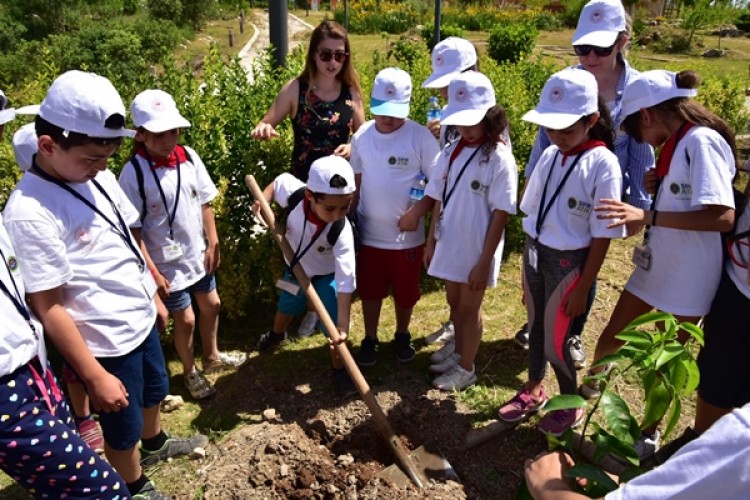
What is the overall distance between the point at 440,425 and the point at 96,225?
86.1 inches

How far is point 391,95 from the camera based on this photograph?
354cm

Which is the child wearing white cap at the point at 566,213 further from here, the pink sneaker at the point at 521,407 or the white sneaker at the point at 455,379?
the white sneaker at the point at 455,379

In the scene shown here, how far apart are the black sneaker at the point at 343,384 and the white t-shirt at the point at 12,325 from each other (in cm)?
195

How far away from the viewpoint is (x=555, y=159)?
3.11m

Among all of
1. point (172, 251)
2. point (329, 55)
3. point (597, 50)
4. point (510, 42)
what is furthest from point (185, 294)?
point (510, 42)

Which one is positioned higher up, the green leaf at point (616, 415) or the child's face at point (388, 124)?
the child's face at point (388, 124)

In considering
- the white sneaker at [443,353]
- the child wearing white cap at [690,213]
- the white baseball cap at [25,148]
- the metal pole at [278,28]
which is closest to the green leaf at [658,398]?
the child wearing white cap at [690,213]

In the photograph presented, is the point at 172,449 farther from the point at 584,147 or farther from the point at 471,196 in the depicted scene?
the point at 584,147

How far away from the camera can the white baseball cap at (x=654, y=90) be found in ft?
9.12

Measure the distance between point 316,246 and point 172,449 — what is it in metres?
1.41

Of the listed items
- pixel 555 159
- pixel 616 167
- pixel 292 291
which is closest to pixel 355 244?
pixel 292 291

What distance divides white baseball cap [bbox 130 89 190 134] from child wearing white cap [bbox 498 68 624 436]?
1.84 meters

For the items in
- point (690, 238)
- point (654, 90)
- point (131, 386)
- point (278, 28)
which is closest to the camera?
point (131, 386)

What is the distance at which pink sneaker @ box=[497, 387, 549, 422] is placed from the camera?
3.52m
